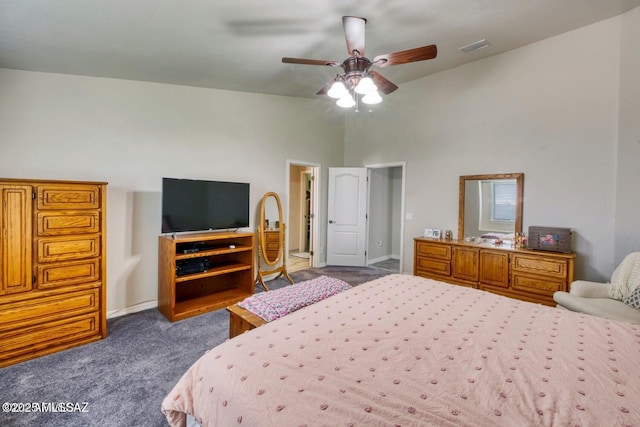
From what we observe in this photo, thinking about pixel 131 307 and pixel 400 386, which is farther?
pixel 131 307

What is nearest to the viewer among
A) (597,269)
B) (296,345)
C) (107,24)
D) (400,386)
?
(400,386)

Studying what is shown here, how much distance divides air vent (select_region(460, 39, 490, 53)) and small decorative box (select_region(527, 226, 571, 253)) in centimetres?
224

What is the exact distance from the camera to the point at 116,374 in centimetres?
222

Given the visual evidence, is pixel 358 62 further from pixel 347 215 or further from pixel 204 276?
pixel 347 215

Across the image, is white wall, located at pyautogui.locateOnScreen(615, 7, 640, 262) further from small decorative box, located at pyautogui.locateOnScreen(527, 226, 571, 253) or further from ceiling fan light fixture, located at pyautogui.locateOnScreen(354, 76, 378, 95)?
ceiling fan light fixture, located at pyautogui.locateOnScreen(354, 76, 378, 95)

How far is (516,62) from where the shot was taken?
3.68m

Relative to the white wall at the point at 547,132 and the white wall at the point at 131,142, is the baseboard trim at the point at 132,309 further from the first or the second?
the white wall at the point at 547,132

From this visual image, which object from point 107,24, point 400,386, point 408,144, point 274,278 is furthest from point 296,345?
point 408,144

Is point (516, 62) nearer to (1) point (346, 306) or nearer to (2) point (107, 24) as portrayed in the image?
(1) point (346, 306)

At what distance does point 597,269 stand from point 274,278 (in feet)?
13.8

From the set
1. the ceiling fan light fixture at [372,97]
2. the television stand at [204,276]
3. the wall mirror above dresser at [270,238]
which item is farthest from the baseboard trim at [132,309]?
the ceiling fan light fixture at [372,97]

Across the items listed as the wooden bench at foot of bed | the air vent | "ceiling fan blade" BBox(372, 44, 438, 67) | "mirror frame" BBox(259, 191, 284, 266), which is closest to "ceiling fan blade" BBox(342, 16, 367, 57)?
"ceiling fan blade" BBox(372, 44, 438, 67)

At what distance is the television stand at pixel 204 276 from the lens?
319 cm

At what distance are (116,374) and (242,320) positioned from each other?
3.70ft
